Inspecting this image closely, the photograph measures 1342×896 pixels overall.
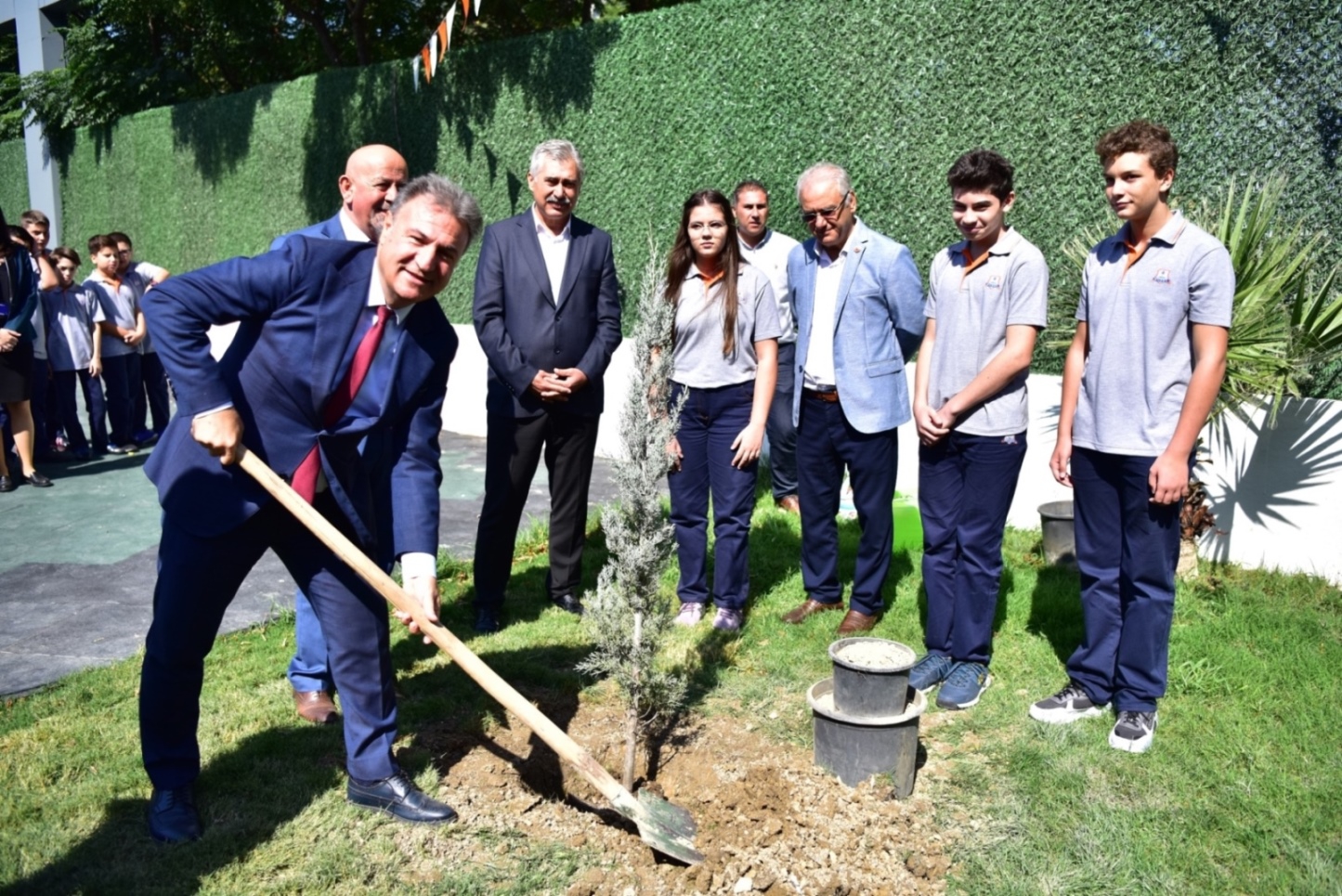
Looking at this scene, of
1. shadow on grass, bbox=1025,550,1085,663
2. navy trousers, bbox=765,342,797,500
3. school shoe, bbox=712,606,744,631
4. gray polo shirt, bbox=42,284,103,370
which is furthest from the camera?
gray polo shirt, bbox=42,284,103,370

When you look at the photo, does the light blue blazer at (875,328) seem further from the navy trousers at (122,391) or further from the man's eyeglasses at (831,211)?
the navy trousers at (122,391)

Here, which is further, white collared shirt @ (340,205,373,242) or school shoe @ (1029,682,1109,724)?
white collared shirt @ (340,205,373,242)

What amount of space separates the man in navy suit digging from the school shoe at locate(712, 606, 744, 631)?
2.17m

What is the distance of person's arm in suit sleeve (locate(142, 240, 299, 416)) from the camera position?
11.1 feet

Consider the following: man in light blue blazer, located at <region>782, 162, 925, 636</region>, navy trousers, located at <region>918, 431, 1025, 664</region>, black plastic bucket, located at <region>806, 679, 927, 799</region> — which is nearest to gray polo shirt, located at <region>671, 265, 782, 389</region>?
man in light blue blazer, located at <region>782, 162, 925, 636</region>

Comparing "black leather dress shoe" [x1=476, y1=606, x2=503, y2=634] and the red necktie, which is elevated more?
the red necktie

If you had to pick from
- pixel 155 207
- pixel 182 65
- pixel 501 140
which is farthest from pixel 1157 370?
pixel 182 65

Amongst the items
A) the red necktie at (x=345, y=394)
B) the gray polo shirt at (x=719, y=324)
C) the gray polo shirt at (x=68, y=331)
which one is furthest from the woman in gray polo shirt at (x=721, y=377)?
the gray polo shirt at (x=68, y=331)

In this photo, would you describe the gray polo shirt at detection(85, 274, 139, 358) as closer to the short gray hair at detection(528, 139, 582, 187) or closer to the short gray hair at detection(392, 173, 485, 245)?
the short gray hair at detection(528, 139, 582, 187)

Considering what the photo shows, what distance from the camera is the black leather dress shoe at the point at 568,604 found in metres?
6.11

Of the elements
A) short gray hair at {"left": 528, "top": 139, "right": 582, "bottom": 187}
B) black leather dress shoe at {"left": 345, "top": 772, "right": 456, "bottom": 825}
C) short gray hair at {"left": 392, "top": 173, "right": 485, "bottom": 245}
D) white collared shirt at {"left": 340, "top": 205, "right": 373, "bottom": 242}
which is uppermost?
short gray hair at {"left": 528, "top": 139, "right": 582, "bottom": 187}

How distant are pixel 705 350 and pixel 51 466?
305 inches

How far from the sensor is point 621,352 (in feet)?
34.1

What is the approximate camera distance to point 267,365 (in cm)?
361
